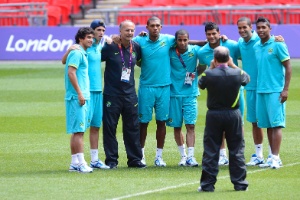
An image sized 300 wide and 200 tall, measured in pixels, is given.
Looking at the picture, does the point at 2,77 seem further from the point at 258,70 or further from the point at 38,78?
the point at 258,70

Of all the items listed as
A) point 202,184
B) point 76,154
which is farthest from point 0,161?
point 202,184

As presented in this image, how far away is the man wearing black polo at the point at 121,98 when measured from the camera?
14.3m

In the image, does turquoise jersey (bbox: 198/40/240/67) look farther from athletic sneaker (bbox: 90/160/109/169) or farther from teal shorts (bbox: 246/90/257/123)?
athletic sneaker (bbox: 90/160/109/169)

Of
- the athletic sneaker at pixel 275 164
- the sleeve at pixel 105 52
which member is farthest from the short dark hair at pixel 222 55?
the sleeve at pixel 105 52

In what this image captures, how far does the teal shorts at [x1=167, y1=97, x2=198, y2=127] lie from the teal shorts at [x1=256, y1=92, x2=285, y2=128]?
42.5 inches

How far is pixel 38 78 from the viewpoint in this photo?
95.8 ft

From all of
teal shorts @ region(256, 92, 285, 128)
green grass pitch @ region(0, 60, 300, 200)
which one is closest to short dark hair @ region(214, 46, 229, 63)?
green grass pitch @ region(0, 60, 300, 200)

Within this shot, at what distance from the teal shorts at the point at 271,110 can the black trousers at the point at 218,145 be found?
6.69ft

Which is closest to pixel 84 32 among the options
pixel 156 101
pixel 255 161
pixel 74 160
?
pixel 156 101

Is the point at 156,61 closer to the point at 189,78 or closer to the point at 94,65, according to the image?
the point at 189,78

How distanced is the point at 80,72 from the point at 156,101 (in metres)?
1.54

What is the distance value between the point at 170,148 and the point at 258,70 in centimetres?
290

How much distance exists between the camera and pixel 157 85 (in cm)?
1448

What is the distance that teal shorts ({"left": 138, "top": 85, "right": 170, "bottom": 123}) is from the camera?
14.5m
